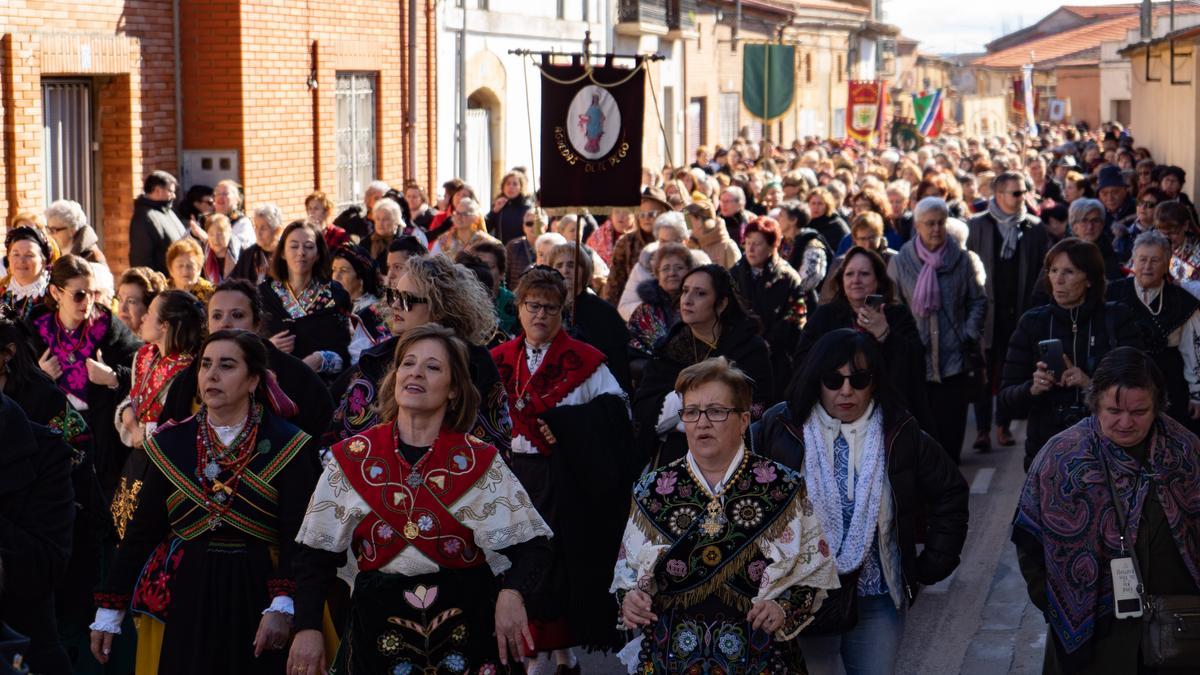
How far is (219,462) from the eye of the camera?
18.8 ft

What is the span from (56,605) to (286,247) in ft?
11.0

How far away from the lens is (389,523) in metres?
5.12

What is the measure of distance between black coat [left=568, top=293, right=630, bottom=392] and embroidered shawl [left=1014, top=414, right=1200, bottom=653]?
10.2 feet

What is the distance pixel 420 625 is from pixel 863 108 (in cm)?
3085

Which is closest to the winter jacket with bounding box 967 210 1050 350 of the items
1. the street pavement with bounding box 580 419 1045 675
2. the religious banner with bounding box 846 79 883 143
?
the street pavement with bounding box 580 419 1045 675

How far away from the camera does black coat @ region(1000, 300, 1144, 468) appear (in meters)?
7.91

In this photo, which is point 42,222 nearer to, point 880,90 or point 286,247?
point 286,247

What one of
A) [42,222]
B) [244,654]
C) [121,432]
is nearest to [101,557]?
[121,432]

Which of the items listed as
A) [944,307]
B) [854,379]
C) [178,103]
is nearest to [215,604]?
[854,379]

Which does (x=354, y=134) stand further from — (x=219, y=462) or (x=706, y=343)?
(x=219, y=462)

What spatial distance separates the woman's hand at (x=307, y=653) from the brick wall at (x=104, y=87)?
29.0 ft

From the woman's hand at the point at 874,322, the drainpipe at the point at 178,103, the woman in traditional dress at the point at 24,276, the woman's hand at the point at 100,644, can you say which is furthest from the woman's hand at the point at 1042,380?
the drainpipe at the point at 178,103

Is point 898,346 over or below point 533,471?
over

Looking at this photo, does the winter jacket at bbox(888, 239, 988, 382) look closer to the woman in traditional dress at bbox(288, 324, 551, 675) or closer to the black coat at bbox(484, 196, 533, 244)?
the black coat at bbox(484, 196, 533, 244)
